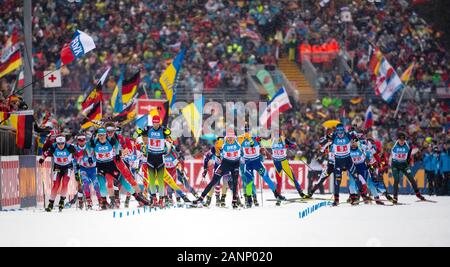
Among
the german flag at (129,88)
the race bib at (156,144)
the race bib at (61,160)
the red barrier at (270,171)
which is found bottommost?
the red barrier at (270,171)

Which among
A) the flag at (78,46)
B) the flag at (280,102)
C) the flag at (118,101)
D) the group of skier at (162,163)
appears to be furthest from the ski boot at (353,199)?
the flag at (118,101)

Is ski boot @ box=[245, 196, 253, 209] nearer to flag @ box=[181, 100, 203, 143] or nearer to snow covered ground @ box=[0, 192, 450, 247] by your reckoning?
snow covered ground @ box=[0, 192, 450, 247]

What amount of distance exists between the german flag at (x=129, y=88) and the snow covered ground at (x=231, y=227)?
8.22 metres

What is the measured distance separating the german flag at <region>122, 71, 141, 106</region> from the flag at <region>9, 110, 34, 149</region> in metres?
6.40

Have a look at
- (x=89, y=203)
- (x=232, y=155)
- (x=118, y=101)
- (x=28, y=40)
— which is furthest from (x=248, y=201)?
(x=118, y=101)

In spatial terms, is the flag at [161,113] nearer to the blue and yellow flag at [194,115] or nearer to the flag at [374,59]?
the blue and yellow flag at [194,115]

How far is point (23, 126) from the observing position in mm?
24906

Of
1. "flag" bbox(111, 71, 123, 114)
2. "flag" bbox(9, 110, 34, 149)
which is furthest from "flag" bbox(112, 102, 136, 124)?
"flag" bbox(9, 110, 34, 149)

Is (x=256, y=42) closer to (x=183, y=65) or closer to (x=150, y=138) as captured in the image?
(x=183, y=65)

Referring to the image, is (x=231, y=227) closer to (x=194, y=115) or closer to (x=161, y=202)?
(x=161, y=202)

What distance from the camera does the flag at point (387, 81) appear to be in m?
38.0

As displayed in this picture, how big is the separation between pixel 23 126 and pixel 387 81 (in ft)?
58.0

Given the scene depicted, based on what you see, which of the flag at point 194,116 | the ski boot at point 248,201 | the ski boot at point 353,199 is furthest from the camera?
the flag at point 194,116
